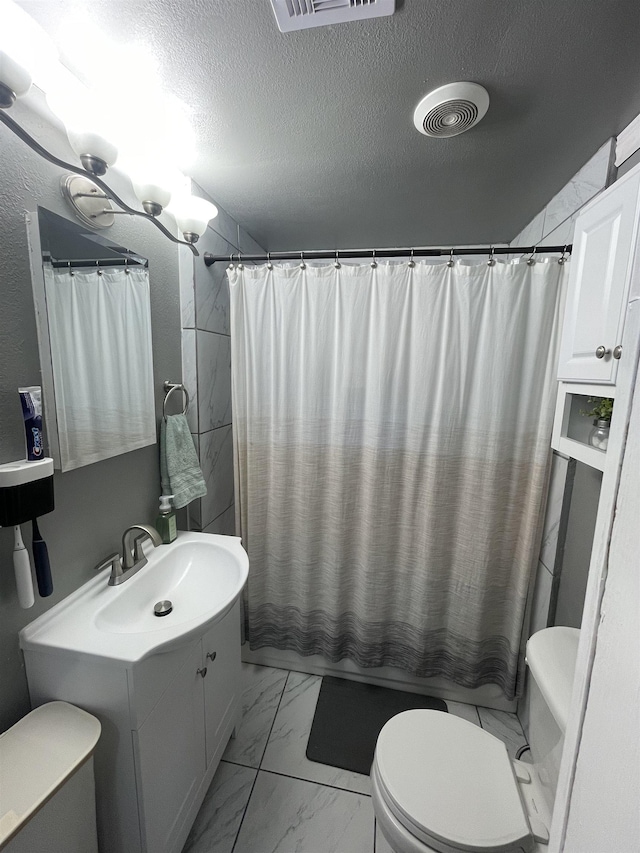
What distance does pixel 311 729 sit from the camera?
5.01ft

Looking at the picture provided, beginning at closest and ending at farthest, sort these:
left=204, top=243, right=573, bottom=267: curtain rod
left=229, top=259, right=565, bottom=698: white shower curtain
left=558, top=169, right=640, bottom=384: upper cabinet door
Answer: left=558, top=169, right=640, bottom=384: upper cabinet door < left=204, top=243, right=573, bottom=267: curtain rod < left=229, top=259, right=565, bottom=698: white shower curtain

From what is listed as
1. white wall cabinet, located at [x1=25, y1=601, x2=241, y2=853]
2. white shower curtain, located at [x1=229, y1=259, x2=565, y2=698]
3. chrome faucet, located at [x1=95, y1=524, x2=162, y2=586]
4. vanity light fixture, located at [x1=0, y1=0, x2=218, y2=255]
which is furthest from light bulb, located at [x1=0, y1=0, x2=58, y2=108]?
white wall cabinet, located at [x1=25, y1=601, x2=241, y2=853]

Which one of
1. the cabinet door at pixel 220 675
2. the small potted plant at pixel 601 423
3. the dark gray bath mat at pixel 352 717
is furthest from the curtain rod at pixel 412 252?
the dark gray bath mat at pixel 352 717

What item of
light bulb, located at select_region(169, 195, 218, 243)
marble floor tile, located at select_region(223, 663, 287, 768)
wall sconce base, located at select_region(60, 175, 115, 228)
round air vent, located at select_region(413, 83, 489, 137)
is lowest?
marble floor tile, located at select_region(223, 663, 287, 768)

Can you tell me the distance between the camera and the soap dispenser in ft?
4.39

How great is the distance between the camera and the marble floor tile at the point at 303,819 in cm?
115

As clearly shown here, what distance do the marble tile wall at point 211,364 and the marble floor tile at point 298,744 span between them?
876 millimetres

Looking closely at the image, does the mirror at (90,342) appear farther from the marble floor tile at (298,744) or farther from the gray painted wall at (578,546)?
the gray painted wall at (578,546)

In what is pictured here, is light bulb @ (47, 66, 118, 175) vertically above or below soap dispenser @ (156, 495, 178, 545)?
above

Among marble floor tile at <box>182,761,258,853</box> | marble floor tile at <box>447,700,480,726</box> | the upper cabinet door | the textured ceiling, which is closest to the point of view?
the textured ceiling

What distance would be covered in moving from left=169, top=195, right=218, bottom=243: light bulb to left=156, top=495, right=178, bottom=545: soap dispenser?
3.32ft

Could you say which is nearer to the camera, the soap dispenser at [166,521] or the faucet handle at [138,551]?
the faucet handle at [138,551]

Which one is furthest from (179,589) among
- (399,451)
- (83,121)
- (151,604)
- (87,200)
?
(83,121)

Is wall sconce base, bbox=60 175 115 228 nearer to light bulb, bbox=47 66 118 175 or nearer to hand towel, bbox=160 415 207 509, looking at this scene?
light bulb, bbox=47 66 118 175
